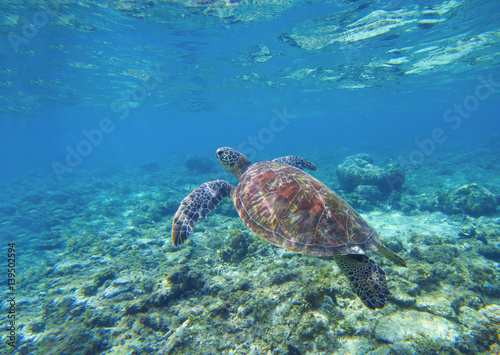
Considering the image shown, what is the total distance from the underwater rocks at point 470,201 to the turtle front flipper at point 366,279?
766 centimetres

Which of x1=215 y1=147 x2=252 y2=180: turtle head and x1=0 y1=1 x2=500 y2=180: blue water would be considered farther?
x1=0 y1=1 x2=500 y2=180: blue water

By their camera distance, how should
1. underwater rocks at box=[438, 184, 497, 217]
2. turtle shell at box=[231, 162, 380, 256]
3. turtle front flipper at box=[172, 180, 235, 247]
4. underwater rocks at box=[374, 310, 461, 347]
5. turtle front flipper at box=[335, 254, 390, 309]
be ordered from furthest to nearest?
underwater rocks at box=[438, 184, 497, 217] → turtle front flipper at box=[172, 180, 235, 247] → turtle shell at box=[231, 162, 380, 256] → turtle front flipper at box=[335, 254, 390, 309] → underwater rocks at box=[374, 310, 461, 347]

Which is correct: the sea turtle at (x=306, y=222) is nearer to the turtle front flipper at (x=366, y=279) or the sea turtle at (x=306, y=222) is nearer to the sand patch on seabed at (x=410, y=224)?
the turtle front flipper at (x=366, y=279)

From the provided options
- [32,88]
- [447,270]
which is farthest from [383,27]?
[32,88]

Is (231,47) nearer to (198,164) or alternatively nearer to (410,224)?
(198,164)

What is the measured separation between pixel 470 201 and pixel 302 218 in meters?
8.65

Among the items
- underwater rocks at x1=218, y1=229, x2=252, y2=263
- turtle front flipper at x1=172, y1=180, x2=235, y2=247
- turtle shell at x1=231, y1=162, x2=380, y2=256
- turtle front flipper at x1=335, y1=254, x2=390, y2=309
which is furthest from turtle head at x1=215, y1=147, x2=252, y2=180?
turtle front flipper at x1=335, y1=254, x2=390, y2=309

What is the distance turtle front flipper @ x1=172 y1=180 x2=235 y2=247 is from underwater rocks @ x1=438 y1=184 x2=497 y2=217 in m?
8.73

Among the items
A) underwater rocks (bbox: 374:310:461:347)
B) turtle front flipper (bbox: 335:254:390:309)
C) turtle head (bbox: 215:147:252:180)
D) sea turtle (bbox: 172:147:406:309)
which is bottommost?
underwater rocks (bbox: 374:310:461:347)

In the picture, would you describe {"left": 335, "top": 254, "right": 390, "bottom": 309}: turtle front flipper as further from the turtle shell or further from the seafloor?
the seafloor

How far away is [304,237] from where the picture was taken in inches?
122

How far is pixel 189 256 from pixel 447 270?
556cm

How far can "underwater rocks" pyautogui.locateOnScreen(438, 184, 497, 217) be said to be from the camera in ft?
24.3

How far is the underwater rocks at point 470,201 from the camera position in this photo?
292 inches
